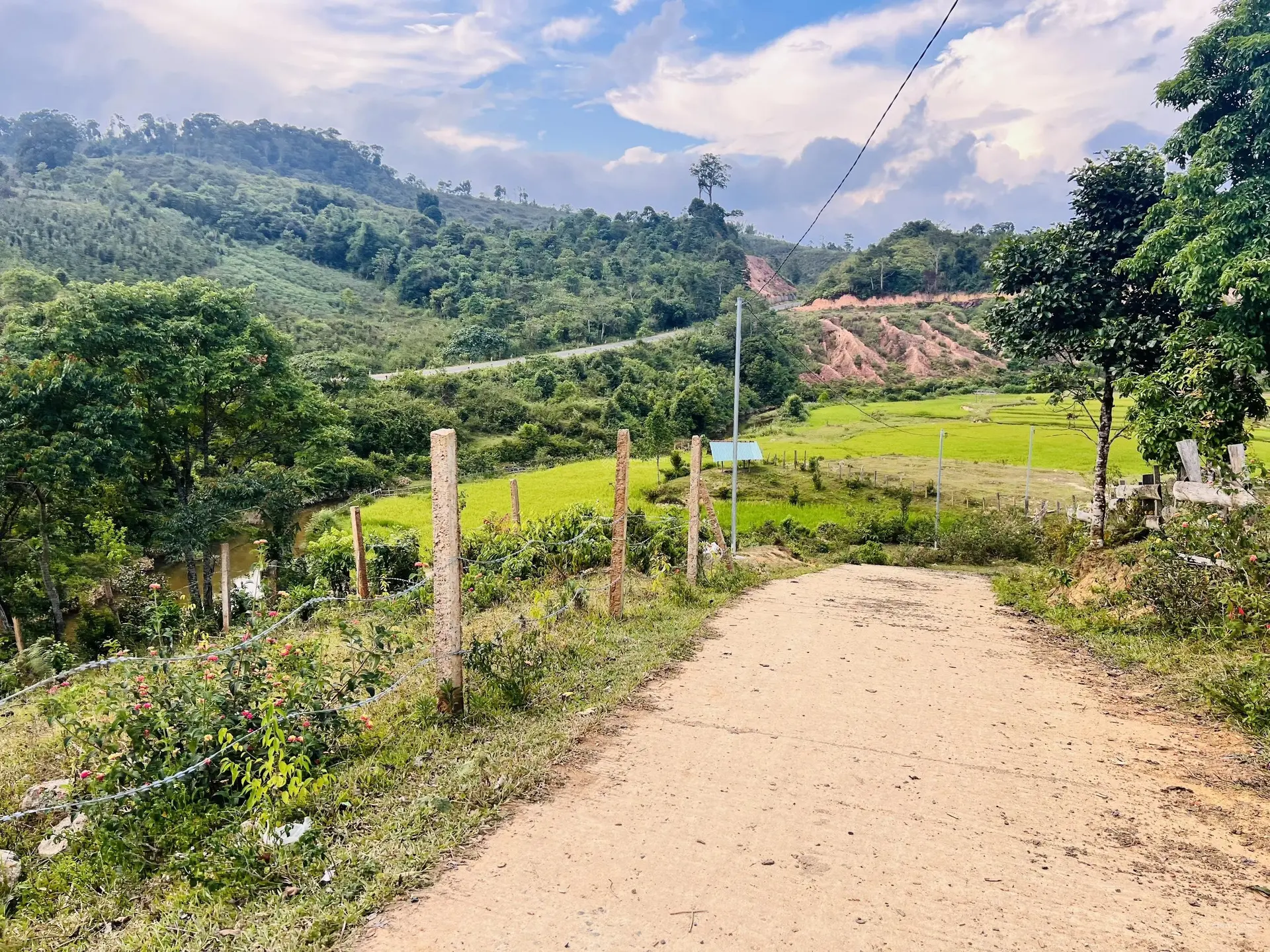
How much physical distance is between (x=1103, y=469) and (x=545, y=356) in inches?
1790

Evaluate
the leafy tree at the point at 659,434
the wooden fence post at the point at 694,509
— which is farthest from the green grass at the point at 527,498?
the wooden fence post at the point at 694,509

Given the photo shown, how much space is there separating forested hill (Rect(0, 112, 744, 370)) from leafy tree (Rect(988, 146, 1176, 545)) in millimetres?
39317

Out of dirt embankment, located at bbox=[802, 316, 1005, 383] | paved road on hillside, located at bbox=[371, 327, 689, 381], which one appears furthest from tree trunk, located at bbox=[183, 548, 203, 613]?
dirt embankment, located at bbox=[802, 316, 1005, 383]

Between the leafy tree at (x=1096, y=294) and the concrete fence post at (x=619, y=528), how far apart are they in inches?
275

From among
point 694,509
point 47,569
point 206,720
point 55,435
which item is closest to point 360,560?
point 694,509

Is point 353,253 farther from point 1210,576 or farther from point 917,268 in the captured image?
point 1210,576

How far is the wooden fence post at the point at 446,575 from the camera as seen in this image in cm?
461

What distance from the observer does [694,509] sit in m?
9.47

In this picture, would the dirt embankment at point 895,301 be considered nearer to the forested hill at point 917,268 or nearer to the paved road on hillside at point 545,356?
the forested hill at point 917,268

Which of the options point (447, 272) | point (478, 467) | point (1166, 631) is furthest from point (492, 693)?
point (447, 272)

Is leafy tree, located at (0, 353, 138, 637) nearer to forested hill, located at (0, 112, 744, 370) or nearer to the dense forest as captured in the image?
forested hill, located at (0, 112, 744, 370)

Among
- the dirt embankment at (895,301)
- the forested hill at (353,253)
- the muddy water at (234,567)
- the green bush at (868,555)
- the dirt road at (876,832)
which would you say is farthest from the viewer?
the dirt embankment at (895,301)

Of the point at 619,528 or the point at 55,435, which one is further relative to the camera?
the point at 55,435

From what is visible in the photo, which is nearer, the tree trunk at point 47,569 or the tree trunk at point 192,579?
the tree trunk at point 47,569
